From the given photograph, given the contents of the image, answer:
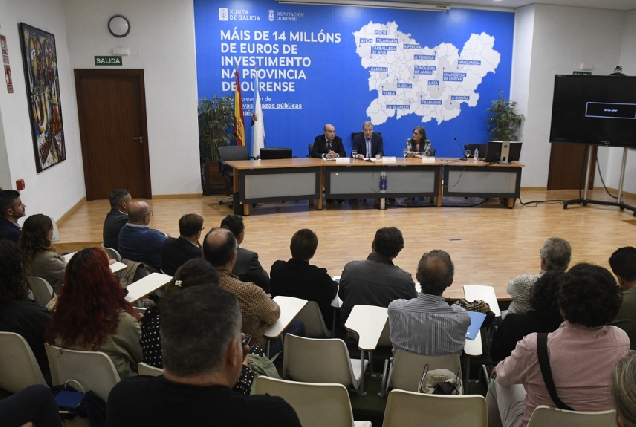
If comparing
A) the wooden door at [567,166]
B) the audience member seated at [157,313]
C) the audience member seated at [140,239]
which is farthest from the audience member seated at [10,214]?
the wooden door at [567,166]

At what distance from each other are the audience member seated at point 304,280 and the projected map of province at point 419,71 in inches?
277

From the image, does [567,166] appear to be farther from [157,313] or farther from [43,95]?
[157,313]

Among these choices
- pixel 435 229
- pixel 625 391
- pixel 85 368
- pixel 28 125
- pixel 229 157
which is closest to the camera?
pixel 625 391

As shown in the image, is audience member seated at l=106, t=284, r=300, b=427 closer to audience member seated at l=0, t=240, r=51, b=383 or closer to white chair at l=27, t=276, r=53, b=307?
audience member seated at l=0, t=240, r=51, b=383

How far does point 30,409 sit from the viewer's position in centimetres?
174

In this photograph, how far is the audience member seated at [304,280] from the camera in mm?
3355

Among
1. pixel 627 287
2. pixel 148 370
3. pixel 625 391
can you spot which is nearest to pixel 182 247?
pixel 148 370

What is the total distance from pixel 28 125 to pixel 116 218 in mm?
2619

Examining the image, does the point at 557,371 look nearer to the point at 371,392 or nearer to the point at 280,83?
the point at 371,392

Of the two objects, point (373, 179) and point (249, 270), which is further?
point (373, 179)

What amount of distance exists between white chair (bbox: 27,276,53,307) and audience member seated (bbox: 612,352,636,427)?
3.13 metres

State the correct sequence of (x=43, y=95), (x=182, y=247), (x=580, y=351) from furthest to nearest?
(x=43, y=95)
(x=182, y=247)
(x=580, y=351)

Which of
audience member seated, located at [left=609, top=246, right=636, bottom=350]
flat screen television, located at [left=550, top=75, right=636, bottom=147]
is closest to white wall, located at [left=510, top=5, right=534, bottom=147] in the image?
flat screen television, located at [left=550, top=75, right=636, bottom=147]

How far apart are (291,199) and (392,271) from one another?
5.10 meters
